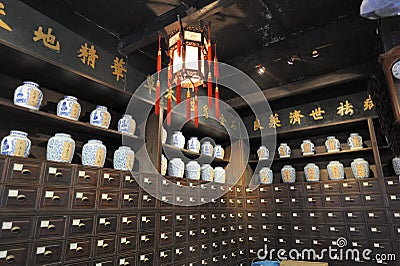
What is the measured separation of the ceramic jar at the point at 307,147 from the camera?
3.43 metres

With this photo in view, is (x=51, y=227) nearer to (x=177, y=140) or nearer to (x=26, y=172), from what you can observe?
(x=26, y=172)

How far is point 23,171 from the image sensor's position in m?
1.56

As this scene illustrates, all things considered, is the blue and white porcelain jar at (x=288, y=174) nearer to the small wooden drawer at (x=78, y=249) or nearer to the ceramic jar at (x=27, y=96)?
the small wooden drawer at (x=78, y=249)

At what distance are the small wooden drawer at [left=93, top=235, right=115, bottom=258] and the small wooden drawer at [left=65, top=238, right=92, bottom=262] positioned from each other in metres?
0.05

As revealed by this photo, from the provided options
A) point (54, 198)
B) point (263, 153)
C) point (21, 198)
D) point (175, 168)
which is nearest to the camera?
point (21, 198)

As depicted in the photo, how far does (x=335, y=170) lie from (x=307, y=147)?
45 cm

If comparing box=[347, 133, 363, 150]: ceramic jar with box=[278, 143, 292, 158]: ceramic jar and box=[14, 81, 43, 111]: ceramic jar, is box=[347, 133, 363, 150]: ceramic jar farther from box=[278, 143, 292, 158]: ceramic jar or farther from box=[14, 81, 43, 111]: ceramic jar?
box=[14, 81, 43, 111]: ceramic jar

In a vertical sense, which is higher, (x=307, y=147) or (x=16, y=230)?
(x=307, y=147)

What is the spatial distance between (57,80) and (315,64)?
277 cm

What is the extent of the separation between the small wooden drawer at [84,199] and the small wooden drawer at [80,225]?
7 cm

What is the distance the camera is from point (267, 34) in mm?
2639

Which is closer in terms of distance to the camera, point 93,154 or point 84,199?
point 84,199

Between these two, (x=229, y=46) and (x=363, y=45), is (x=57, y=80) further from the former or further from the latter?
(x=363, y=45)

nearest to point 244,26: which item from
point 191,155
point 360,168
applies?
point 191,155
